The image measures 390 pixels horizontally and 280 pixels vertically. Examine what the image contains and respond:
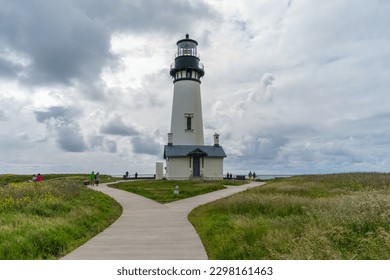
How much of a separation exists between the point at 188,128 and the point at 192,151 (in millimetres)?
4056

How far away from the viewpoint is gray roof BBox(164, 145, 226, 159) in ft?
133

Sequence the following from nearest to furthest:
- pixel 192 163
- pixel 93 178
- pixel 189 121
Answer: pixel 93 178, pixel 192 163, pixel 189 121

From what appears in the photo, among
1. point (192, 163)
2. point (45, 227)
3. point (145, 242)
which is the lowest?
point (145, 242)

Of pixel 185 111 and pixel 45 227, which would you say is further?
pixel 185 111

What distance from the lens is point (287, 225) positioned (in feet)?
27.6

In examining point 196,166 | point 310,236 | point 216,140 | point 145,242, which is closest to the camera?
point 310,236

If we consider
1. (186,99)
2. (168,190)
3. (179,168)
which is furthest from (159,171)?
(168,190)

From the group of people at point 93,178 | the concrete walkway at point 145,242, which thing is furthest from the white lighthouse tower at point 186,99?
the concrete walkway at point 145,242

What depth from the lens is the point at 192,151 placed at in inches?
→ 1592

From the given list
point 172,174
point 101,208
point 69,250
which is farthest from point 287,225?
point 172,174

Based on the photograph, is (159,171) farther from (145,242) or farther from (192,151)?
(145,242)

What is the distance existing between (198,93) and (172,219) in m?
33.6

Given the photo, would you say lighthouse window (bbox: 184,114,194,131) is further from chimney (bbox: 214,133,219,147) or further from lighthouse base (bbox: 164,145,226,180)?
chimney (bbox: 214,133,219,147)
